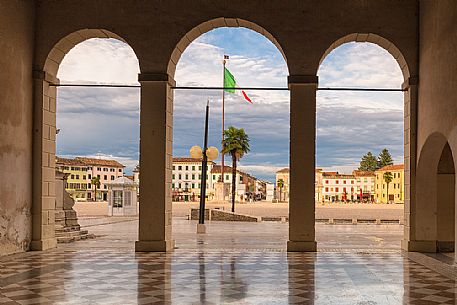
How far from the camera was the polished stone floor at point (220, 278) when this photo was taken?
7945mm

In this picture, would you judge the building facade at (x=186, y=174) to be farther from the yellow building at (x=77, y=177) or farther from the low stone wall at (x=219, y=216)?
the low stone wall at (x=219, y=216)

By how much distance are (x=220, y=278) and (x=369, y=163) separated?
13407cm

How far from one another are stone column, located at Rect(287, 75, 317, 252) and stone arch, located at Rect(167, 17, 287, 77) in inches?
39.6

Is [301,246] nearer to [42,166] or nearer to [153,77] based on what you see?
[153,77]

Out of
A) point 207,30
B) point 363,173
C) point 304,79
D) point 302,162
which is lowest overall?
point 302,162

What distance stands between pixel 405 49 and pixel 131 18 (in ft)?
22.9

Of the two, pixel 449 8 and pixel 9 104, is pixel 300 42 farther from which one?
pixel 9 104

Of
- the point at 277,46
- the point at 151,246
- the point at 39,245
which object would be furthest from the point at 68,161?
the point at 277,46

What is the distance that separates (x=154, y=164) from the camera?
46.0 feet

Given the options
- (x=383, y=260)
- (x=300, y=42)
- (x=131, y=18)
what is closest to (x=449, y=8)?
(x=300, y=42)

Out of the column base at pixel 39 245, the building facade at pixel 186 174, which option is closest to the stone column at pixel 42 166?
the column base at pixel 39 245

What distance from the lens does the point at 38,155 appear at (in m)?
14.2

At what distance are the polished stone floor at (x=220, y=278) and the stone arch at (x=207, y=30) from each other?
4897 mm

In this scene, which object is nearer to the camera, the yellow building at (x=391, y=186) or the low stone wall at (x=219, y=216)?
the low stone wall at (x=219, y=216)
